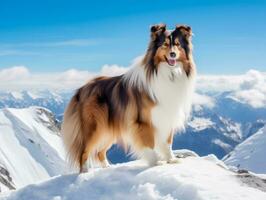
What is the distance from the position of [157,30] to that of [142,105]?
201 cm

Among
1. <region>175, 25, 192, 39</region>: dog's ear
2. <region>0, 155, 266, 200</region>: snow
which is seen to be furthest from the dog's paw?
<region>175, 25, 192, 39</region>: dog's ear

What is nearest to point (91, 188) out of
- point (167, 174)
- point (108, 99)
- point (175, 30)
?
point (167, 174)

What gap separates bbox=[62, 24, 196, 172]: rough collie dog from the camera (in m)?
12.5

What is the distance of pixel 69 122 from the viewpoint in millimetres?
14000

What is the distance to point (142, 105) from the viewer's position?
42.1 feet

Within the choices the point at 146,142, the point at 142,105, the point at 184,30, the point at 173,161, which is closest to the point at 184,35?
the point at 184,30

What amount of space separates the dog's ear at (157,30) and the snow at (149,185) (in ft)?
11.1

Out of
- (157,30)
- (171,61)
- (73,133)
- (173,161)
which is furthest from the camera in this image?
(73,133)

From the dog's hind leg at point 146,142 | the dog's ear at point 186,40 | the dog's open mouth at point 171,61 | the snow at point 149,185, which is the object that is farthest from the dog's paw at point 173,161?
the dog's open mouth at point 171,61

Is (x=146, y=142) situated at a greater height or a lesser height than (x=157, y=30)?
lesser

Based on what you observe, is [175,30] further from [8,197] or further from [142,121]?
[8,197]

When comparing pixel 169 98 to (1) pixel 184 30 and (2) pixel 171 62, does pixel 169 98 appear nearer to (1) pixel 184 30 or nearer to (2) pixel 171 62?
(2) pixel 171 62

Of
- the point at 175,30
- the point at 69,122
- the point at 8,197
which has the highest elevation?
the point at 175,30

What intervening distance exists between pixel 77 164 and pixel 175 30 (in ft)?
15.3
